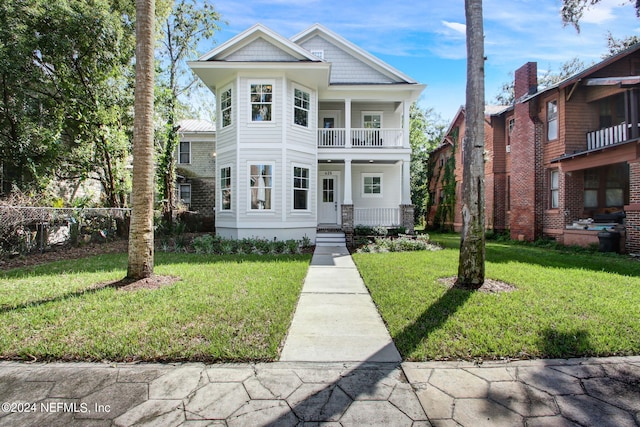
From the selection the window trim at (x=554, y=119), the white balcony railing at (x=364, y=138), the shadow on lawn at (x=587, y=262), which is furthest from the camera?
the white balcony railing at (x=364, y=138)

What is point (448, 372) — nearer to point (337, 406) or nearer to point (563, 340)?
point (337, 406)

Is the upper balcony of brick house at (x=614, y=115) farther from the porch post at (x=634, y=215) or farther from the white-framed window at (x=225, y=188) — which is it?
the white-framed window at (x=225, y=188)

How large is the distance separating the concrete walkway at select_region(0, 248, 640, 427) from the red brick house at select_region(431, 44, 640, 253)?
34.4 ft

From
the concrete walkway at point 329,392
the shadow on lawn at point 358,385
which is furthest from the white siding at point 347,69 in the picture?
the concrete walkway at point 329,392

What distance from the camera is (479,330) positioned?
13.0 ft

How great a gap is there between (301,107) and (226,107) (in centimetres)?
305

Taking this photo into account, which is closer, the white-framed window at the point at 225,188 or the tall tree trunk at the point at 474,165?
the tall tree trunk at the point at 474,165

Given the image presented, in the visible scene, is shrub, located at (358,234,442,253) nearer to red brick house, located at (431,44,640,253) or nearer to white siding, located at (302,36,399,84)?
red brick house, located at (431,44,640,253)

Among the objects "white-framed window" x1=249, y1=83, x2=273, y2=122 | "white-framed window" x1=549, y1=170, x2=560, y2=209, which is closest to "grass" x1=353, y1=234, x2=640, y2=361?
"white-framed window" x1=549, y1=170, x2=560, y2=209

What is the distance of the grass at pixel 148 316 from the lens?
3.43 meters

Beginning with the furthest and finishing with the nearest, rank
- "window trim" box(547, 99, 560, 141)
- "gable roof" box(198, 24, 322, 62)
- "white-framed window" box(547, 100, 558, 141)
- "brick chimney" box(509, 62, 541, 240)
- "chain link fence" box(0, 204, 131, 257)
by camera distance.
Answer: "brick chimney" box(509, 62, 541, 240), "white-framed window" box(547, 100, 558, 141), "window trim" box(547, 99, 560, 141), "gable roof" box(198, 24, 322, 62), "chain link fence" box(0, 204, 131, 257)

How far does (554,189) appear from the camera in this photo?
1375 centimetres

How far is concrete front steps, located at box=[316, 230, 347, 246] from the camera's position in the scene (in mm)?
12953

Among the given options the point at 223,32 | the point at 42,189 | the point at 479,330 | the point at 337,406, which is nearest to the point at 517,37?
the point at 479,330
